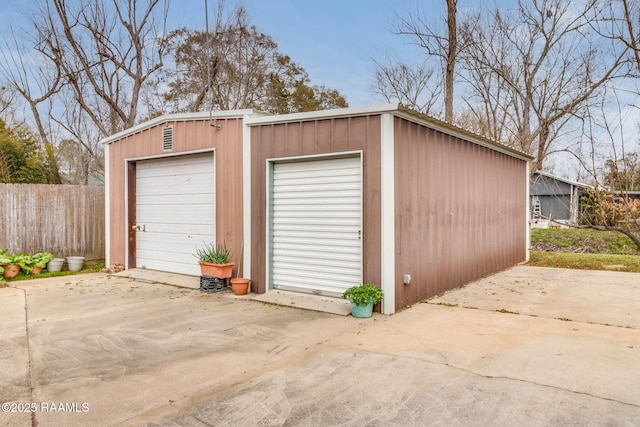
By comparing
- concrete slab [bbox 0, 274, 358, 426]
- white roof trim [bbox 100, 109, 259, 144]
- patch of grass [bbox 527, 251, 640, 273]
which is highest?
white roof trim [bbox 100, 109, 259, 144]

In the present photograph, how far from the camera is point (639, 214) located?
12805 mm

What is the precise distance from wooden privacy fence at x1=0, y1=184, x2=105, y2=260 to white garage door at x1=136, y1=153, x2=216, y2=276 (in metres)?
1.54

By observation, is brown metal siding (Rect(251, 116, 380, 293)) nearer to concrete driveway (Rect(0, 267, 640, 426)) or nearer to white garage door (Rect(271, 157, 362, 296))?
white garage door (Rect(271, 157, 362, 296))

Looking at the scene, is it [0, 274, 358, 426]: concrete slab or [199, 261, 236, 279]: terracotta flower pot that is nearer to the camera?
[0, 274, 358, 426]: concrete slab

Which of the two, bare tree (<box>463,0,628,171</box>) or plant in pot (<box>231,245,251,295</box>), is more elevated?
bare tree (<box>463,0,628,171</box>)

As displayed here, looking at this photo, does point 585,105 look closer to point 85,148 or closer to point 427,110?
point 427,110

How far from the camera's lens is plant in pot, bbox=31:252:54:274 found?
7802 mm

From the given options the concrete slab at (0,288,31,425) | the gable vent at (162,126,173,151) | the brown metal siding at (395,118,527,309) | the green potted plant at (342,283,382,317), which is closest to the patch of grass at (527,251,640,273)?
the brown metal siding at (395,118,527,309)

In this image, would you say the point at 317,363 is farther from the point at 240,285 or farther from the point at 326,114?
the point at 326,114

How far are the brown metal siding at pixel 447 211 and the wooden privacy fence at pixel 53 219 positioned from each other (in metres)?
6.89

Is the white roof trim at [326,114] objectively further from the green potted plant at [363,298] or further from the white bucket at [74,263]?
the white bucket at [74,263]

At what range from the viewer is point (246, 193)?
6152 millimetres

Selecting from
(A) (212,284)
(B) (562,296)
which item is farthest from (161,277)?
(B) (562,296)

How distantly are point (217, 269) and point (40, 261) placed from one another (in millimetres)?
4073
